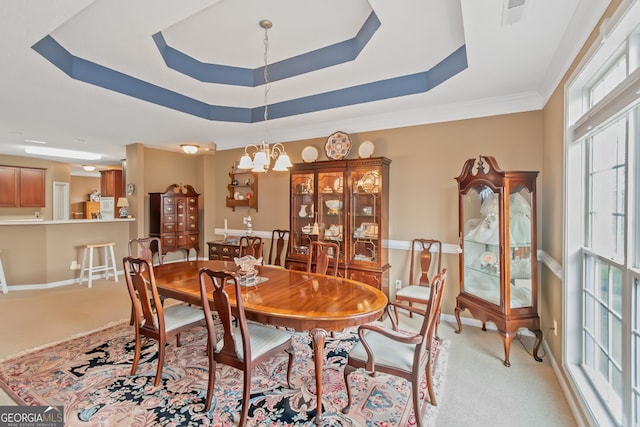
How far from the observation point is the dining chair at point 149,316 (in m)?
2.27

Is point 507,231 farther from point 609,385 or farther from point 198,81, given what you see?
point 198,81

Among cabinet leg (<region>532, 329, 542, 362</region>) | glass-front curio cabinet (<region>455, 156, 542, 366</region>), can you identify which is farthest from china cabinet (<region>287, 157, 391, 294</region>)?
cabinet leg (<region>532, 329, 542, 362</region>)

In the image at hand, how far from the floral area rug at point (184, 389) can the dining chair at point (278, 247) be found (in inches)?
73.7

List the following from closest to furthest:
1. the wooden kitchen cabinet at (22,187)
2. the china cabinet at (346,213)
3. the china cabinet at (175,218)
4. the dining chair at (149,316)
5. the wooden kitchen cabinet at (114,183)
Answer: the dining chair at (149,316)
the china cabinet at (346,213)
the china cabinet at (175,218)
the wooden kitchen cabinet at (22,187)
the wooden kitchen cabinet at (114,183)

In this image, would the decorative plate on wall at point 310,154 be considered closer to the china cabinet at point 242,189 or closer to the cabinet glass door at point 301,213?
the cabinet glass door at point 301,213

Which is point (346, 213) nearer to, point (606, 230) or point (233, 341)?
point (233, 341)

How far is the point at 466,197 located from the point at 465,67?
1.29 metres

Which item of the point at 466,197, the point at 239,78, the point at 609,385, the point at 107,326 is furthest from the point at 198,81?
the point at 609,385

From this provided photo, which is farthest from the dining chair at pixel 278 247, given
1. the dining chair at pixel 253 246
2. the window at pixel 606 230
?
the window at pixel 606 230

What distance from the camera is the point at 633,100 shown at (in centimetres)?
131

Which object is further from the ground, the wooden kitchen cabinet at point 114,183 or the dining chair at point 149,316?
the wooden kitchen cabinet at point 114,183

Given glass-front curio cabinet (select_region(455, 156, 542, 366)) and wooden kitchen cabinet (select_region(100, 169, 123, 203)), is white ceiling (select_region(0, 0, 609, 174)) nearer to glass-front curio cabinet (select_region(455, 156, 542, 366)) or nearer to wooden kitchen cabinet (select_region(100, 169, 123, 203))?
glass-front curio cabinet (select_region(455, 156, 542, 366))

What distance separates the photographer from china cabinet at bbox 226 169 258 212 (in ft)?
16.5

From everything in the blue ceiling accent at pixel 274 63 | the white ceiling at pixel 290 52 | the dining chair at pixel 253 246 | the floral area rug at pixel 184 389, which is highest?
the blue ceiling accent at pixel 274 63
